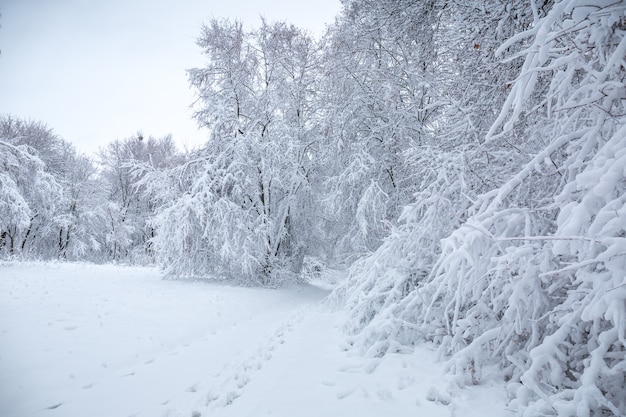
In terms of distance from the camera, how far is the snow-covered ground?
2873 millimetres

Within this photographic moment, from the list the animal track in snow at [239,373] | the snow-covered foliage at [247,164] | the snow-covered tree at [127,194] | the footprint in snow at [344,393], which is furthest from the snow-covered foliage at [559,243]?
the snow-covered tree at [127,194]

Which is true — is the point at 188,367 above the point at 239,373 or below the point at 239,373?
below

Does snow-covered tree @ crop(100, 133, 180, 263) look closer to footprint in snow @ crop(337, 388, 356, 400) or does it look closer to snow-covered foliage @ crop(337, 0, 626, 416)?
footprint in snow @ crop(337, 388, 356, 400)

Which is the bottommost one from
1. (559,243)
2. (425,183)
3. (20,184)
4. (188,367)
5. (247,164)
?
(188,367)

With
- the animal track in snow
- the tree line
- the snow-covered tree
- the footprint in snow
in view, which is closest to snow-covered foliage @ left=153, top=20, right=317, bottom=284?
the tree line

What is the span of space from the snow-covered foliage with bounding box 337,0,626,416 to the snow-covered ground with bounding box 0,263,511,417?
1.73 ft

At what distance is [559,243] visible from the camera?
1.94 meters

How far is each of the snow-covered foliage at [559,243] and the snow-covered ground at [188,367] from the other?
53 cm

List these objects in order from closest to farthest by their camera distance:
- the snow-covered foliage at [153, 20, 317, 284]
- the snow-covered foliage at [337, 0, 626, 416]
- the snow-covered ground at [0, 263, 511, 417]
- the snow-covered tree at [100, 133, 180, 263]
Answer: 1. the snow-covered foliage at [337, 0, 626, 416]
2. the snow-covered ground at [0, 263, 511, 417]
3. the snow-covered foliage at [153, 20, 317, 284]
4. the snow-covered tree at [100, 133, 180, 263]

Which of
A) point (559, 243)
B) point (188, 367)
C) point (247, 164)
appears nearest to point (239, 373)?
point (188, 367)

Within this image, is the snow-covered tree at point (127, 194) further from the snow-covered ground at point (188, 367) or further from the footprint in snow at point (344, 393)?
the footprint in snow at point (344, 393)

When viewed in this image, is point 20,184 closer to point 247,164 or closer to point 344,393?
point 247,164

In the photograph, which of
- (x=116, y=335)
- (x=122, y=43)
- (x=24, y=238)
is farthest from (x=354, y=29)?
(x=122, y=43)

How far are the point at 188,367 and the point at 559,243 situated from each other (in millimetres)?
4750
